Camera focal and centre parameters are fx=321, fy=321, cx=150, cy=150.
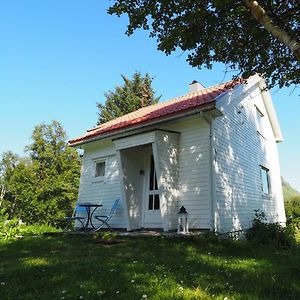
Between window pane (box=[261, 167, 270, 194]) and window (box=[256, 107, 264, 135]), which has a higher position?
window (box=[256, 107, 264, 135])

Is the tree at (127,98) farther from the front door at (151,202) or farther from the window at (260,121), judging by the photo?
the front door at (151,202)

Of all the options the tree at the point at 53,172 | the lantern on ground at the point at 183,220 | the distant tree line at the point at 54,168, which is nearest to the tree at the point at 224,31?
the lantern on ground at the point at 183,220

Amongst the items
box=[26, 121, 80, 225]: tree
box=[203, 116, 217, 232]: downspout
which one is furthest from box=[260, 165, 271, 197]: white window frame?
box=[26, 121, 80, 225]: tree

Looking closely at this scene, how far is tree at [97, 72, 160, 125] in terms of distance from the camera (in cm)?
3475

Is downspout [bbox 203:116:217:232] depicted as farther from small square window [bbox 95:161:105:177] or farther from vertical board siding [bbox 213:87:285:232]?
small square window [bbox 95:161:105:177]

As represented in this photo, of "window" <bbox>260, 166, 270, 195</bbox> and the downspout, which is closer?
the downspout

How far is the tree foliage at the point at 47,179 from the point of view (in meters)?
27.7

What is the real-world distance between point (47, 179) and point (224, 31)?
25064 mm

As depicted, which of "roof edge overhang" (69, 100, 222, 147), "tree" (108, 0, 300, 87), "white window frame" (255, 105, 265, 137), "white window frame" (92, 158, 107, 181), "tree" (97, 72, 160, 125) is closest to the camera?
"tree" (108, 0, 300, 87)

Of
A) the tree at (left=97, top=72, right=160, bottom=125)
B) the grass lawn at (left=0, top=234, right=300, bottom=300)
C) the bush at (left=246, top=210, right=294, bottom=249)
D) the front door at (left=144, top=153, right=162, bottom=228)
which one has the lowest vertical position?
the grass lawn at (left=0, top=234, right=300, bottom=300)

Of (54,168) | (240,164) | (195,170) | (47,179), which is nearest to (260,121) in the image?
(240,164)

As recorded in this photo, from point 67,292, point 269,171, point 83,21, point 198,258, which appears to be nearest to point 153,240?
point 198,258

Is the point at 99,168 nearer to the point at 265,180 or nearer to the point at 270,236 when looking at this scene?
the point at 270,236

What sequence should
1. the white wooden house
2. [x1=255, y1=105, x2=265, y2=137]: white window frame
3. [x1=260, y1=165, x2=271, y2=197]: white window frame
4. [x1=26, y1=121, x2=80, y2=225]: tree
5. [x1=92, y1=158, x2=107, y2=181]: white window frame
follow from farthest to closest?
[x1=26, y1=121, x2=80, y2=225]: tree → [x1=255, y1=105, x2=265, y2=137]: white window frame → [x1=260, y1=165, x2=271, y2=197]: white window frame → [x1=92, y1=158, x2=107, y2=181]: white window frame → the white wooden house
